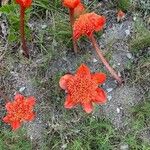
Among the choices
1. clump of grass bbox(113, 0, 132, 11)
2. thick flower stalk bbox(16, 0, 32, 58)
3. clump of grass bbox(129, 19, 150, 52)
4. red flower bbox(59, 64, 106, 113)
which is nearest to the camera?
thick flower stalk bbox(16, 0, 32, 58)

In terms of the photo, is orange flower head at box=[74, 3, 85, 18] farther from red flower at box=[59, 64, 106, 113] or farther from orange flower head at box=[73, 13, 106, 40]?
red flower at box=[59, 64, 106, 113]

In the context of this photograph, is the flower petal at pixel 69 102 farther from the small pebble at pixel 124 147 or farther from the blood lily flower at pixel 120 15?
the blood lily flower at pixel 120 15

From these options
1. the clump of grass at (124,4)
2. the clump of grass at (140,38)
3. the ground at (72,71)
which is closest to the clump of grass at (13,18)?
the ground at (72,71)

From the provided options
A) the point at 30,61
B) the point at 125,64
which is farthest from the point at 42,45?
the point at 125,64

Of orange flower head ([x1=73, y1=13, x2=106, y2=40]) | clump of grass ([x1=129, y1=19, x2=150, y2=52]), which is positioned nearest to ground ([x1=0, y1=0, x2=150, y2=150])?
clump of grass ([x1=129, y1=19, x2=150, y2=52])

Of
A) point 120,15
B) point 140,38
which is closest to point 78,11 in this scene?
point 120,15

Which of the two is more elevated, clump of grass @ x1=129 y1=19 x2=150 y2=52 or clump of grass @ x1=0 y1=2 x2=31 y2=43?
clump of grass @ x1=0 y1=2 x2=31 y2=43
